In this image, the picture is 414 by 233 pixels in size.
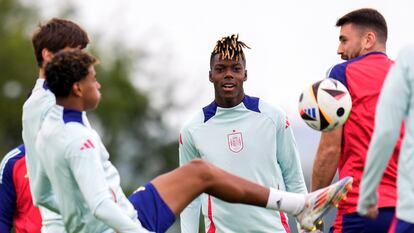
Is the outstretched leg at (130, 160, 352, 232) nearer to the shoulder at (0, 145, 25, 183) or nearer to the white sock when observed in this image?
the white sock

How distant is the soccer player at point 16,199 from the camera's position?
12891 millimetres

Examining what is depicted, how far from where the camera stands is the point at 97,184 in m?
10.7

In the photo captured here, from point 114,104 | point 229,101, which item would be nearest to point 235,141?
point 229,101

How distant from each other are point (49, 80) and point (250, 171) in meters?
2.93

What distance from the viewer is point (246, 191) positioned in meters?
11.4

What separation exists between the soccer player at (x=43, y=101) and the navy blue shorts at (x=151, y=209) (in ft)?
2.25

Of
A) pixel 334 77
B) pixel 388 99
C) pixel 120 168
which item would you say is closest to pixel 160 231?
pixel 334 77

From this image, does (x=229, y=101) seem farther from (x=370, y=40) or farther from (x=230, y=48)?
(x=370, y=40)

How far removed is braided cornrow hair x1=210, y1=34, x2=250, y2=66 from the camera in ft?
44.7

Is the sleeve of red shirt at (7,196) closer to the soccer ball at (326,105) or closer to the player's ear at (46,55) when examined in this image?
the player's ear at (46,55)

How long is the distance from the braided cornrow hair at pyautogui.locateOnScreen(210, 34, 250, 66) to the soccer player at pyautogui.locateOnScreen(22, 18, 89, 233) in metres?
2.10

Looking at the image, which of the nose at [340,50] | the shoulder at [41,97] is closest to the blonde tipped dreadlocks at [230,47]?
the nose at [340,50]

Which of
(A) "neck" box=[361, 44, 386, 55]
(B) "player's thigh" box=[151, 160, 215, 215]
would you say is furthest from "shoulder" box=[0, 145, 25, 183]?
(A) "neck" box=[361, 44, 386, 55]

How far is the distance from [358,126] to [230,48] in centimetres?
236
